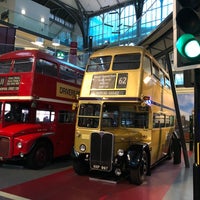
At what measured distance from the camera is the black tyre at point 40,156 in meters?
8.71

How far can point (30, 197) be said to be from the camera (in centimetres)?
585

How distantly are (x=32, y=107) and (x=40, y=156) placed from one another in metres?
1.62

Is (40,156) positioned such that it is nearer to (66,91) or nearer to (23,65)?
(66,91)

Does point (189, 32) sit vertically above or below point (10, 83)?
below

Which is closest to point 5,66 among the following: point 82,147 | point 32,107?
point 32,107

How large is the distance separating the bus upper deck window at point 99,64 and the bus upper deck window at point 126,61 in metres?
0.24

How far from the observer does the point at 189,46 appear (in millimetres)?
2896

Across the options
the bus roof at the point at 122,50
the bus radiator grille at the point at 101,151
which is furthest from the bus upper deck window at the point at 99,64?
the bus radiator grille at the point at 101,151

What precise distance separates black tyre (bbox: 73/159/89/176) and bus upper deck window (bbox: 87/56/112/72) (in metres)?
2.71

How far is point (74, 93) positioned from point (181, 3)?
8.28 metres

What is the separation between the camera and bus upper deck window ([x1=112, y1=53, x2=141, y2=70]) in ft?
25.3

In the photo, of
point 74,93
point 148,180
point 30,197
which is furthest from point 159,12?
point 30,197

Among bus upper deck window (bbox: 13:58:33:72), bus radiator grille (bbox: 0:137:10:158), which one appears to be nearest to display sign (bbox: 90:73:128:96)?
bus upper deck window (bbox: 13:58:33:72)

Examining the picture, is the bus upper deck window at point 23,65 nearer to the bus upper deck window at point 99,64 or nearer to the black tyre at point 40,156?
the bus upper deck window at point 99,64
